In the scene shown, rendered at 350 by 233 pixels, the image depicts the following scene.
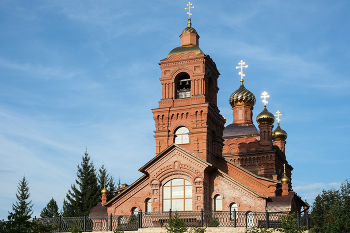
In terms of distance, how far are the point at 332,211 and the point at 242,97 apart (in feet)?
69.6

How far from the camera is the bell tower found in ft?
91.0

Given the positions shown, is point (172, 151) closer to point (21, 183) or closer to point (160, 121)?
point (160, 121)

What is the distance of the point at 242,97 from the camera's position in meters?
39.5

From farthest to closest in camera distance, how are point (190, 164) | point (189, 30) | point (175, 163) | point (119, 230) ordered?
point (189, 30), point (175, 163), point (190, 164), point (119, 230)

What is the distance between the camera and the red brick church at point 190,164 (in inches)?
1035

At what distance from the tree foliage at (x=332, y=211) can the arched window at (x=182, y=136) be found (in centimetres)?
925

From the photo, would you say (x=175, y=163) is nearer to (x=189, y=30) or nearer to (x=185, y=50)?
(x=185, y=50)

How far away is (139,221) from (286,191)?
28.3 feet

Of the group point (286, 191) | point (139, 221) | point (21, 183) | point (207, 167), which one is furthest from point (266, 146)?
point (21, 183)

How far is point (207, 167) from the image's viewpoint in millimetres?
26359

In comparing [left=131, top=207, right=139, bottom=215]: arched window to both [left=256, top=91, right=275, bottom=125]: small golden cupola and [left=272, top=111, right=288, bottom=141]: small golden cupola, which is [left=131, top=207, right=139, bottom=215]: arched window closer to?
[left=256, top=91, right=275, bottom=125]: small golden cupola

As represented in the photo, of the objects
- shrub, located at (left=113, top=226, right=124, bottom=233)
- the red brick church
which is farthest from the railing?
the red brick church

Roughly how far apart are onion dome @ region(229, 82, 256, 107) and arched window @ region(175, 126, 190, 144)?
12310 mm

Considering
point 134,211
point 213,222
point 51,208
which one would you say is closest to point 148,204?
point 134,211
